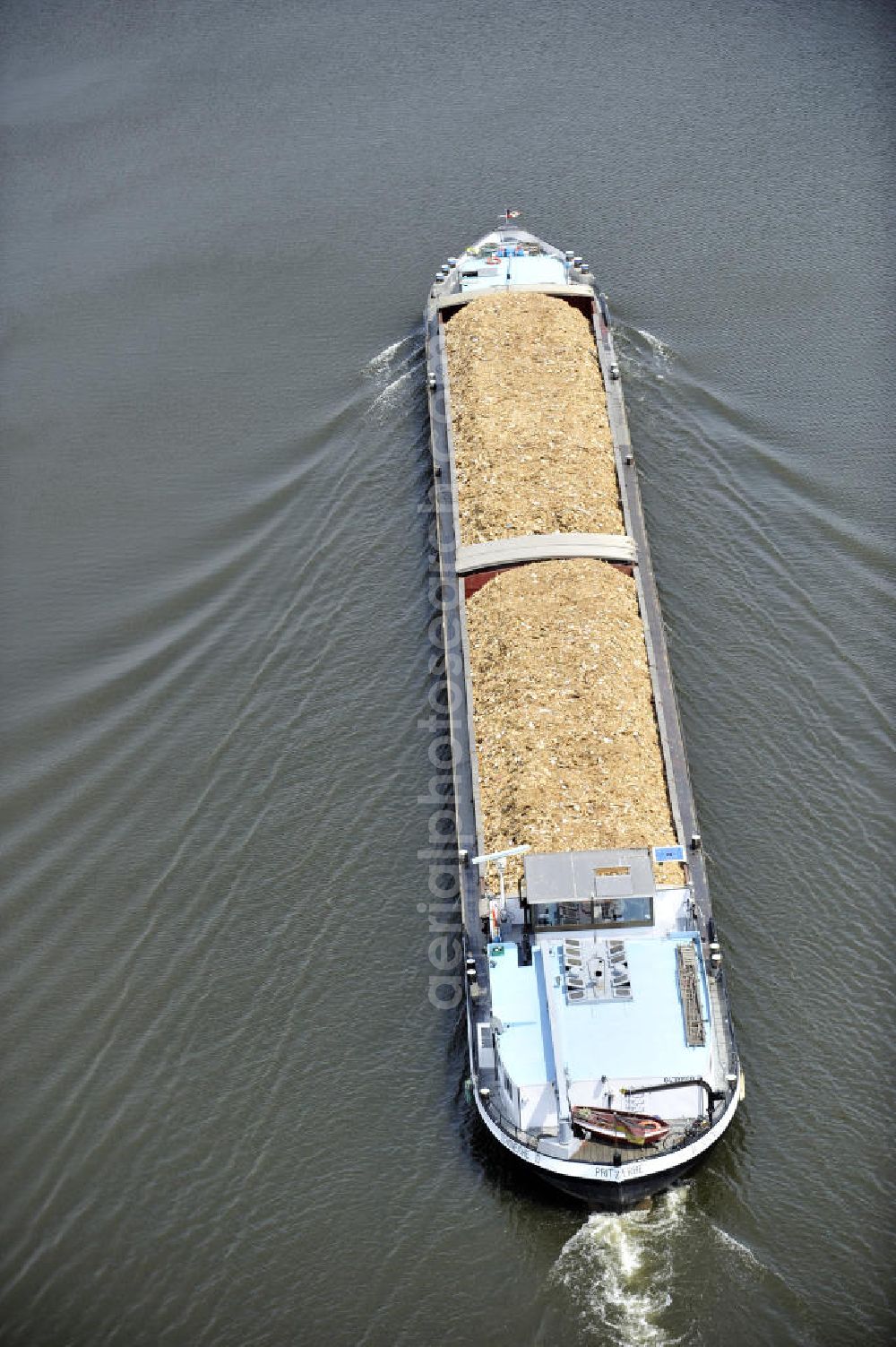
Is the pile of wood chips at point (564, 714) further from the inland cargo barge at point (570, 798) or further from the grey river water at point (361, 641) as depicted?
the grey river water at point (361, 641)

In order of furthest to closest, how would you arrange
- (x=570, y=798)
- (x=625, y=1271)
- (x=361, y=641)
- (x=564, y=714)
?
(x=361, y=641) < (x=564, y=714) < (x=570, y=798) < (x=625, y=1271)

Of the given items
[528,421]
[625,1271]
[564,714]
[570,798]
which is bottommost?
[625,1271]

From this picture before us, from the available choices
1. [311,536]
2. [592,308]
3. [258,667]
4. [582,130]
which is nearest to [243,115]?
[582,130]

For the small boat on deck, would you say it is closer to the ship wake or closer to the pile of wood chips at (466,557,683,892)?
the ship wake

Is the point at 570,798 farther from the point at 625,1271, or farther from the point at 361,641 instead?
the point at 625,1271

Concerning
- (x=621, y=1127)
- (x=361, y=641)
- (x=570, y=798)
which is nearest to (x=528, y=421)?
(x=361, y=641)

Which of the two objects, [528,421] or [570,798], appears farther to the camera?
[528,421]

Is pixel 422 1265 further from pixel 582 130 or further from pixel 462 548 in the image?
pixel 582 130
